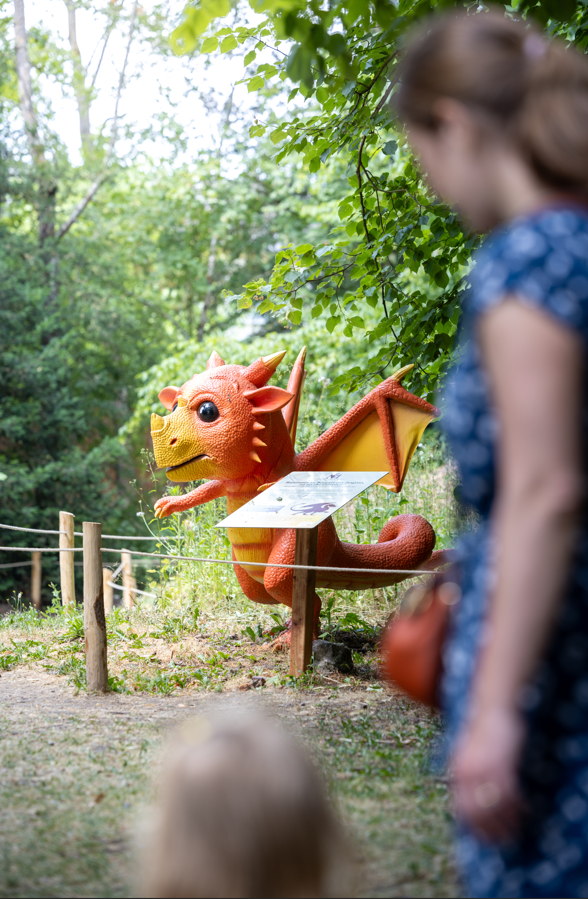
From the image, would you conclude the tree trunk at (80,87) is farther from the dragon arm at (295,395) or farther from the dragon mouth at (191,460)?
the dragon mouth at (191,460)

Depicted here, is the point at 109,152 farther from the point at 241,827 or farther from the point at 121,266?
the point at 241,827

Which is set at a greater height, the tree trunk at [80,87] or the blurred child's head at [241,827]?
the tree trunk at [80,87]

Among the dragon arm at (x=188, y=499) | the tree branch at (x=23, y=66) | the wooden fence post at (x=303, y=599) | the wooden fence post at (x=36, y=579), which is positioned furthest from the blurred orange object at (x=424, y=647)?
the tree branch at (x=23, y=66)

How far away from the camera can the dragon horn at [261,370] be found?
476 cm

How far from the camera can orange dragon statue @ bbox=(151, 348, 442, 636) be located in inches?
181

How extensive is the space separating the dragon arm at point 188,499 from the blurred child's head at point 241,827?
12.9 feet

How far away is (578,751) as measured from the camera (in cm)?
103

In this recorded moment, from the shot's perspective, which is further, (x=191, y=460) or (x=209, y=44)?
(x=191, y=460)

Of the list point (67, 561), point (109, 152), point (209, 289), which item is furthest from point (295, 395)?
point (109, 152)

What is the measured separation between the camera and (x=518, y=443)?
38.1 inches

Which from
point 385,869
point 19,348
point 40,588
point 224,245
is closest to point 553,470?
point 385,869

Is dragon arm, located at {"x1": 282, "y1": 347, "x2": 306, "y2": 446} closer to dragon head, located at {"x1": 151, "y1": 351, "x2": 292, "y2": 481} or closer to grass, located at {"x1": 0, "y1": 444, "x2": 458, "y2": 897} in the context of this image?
dragon head, located at {"x1": 151, "y1": 351, "x2": 292, "y2": 481}

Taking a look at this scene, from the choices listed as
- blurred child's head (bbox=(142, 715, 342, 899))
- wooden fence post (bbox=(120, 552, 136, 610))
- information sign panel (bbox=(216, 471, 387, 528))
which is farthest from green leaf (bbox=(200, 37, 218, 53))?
wooden fence post (bbox=(120, 552, 136, 610))

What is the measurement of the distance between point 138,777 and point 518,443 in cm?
246
